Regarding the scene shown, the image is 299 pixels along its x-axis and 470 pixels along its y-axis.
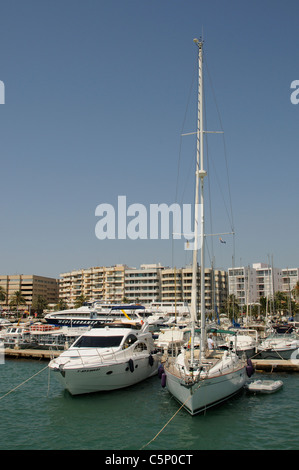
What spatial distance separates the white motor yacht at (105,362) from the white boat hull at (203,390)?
398 cm

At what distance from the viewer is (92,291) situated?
531 ft

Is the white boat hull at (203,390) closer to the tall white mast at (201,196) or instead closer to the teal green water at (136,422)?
the teal green water at (136,422)

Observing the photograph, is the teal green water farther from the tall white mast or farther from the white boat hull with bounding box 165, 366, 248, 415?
the tall white mast

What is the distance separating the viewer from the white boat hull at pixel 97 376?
76.4ft

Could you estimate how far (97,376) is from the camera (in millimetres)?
23969

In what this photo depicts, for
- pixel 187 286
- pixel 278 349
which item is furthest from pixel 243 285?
pixel 278 349

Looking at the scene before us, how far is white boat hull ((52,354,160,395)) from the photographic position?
23.3 m

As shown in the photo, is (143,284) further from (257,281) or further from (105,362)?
(105,362)

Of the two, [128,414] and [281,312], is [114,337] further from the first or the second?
[281,312]

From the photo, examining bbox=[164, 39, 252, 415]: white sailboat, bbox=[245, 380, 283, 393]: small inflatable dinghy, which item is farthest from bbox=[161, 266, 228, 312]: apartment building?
bbox=[164, 39, 252, 415]: white sailboat

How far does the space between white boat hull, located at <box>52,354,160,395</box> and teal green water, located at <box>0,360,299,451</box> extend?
497 mm

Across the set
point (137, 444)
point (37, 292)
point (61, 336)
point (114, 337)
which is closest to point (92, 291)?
point (37, 292)
